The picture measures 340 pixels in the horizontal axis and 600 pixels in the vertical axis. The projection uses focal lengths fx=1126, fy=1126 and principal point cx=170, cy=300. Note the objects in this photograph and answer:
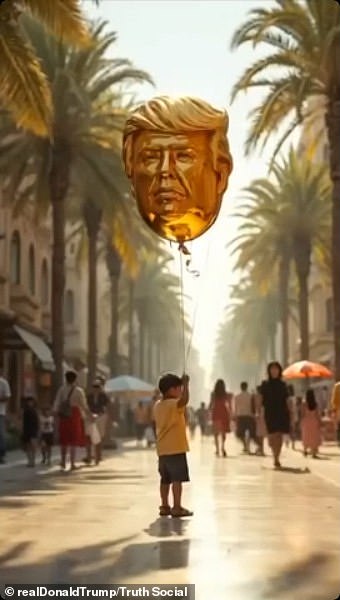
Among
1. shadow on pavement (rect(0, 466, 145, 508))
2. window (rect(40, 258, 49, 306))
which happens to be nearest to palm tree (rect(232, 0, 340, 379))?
shadow on pavement (rect(0, 466, 145, 508))

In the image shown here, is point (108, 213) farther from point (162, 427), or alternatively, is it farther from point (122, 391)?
point (162, 427)

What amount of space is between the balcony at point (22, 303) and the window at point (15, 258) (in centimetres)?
39

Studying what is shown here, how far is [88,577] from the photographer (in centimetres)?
670

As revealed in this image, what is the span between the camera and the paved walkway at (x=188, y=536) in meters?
6.67

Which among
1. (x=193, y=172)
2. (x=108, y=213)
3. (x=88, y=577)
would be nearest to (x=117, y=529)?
(x=88, y=577)

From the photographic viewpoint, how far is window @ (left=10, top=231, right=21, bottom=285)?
135 feet

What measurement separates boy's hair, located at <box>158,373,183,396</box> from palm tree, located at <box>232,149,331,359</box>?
32651 millimetres

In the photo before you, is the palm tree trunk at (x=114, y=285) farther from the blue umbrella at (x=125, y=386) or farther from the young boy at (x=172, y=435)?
the young boy at (x=172, y=435)

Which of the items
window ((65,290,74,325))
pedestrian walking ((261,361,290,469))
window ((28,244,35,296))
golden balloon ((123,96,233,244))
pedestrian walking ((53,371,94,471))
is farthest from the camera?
window ((65,290,74,325))

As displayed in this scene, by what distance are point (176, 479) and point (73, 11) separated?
11.0 m

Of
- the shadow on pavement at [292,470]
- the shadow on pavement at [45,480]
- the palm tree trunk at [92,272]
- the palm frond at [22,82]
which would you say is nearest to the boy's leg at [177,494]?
the shadow on pavement at [45,480]

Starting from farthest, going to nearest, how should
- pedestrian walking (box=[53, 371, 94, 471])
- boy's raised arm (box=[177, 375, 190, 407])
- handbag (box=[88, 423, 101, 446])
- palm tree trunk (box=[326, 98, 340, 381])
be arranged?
palm tree trunk (box=[326, 98, 340, 381]) → handbag (box=[88, 423, 101, 446]) → pedestrian walking (box=[53, 371, 94, 471]) → boy's raised arm (box=[177, 375, 190, 407])

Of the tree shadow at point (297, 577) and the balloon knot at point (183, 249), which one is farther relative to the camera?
the balloon knot at point (183, 249)

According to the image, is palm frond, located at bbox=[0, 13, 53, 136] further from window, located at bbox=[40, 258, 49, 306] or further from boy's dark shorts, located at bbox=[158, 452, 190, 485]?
window, located at bbox=[40, 258, 49, 306]
